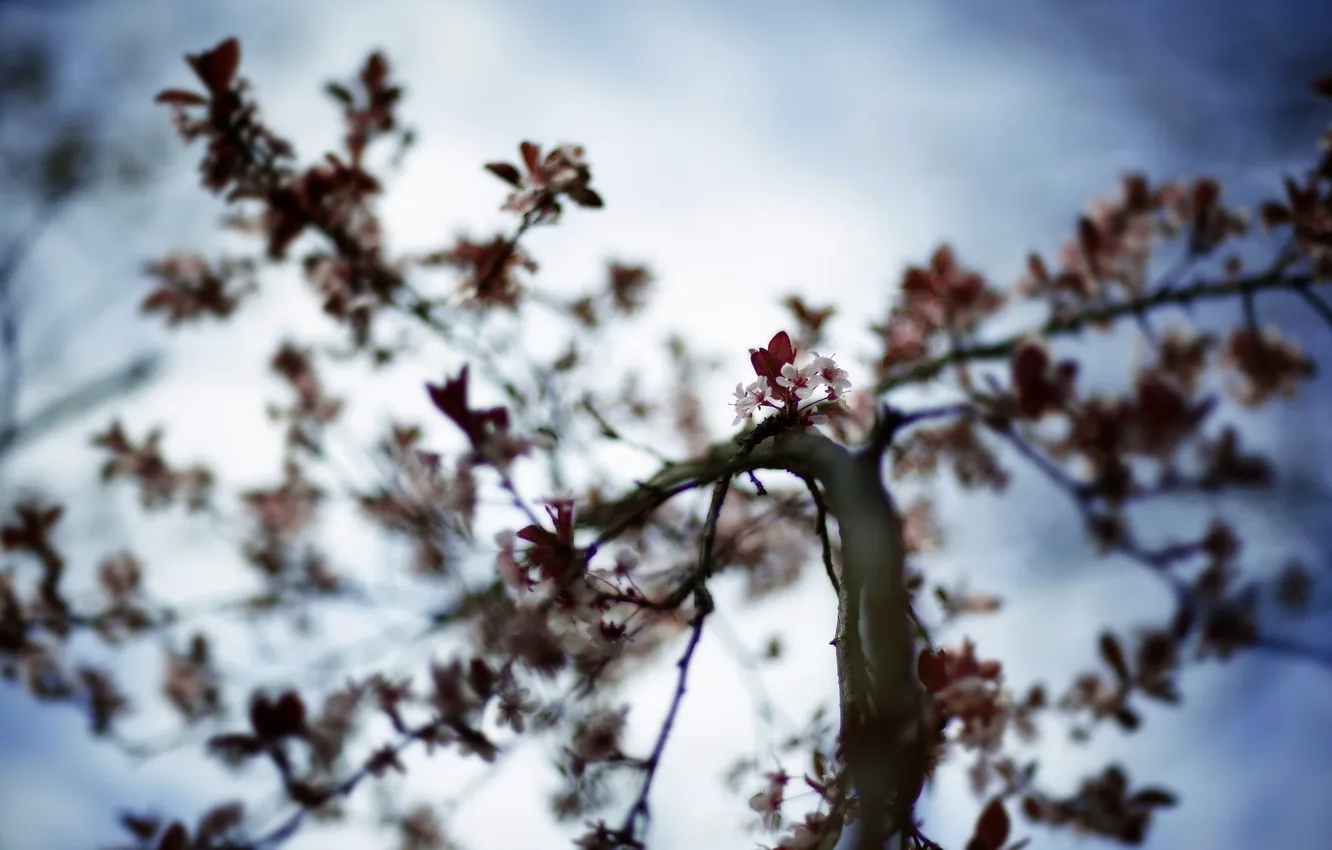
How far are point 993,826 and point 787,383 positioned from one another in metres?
0.74

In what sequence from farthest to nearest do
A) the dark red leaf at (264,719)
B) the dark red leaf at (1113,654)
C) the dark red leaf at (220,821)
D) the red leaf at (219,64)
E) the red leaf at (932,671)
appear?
1. the dark red leaf at (1113,654)
2. the dark red leaf at (220,821)
3. the dark red leaf at (264,719)
4. the red leaf at (219,64)
5. the red leaf at (932,671)

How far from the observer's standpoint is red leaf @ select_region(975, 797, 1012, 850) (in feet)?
3.42

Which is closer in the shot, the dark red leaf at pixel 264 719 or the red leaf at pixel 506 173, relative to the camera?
the red leaf at pixel 506 173

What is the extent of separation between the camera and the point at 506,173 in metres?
1.55

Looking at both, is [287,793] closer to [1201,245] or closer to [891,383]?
[891,383]

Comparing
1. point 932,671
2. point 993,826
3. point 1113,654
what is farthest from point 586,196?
point 1113,654

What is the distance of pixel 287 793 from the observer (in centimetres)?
182

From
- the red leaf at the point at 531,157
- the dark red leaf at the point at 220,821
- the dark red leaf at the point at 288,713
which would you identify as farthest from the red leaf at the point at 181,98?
the dark red leaf at the point at 220,821

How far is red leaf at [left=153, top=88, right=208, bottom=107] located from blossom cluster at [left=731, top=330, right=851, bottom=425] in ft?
5.52

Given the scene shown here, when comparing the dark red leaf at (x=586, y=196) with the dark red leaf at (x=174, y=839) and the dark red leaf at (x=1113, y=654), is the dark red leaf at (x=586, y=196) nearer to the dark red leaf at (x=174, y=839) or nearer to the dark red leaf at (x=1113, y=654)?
the dark red leaf at (x=174, y=839)

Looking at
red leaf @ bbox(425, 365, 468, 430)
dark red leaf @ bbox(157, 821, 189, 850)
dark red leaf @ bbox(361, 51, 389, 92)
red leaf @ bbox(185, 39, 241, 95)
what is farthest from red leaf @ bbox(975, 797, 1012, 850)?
dark red leaf @ bbox(361, 51, 389, 92)

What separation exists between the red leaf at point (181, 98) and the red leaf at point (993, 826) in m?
2.33

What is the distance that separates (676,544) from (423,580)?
2.14 metres

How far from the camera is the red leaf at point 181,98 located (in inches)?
68.9
